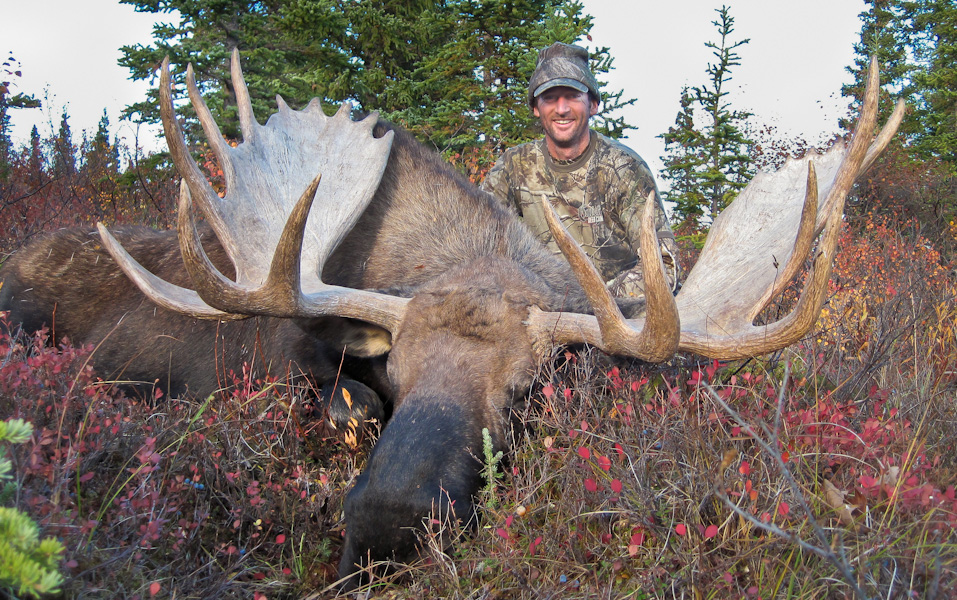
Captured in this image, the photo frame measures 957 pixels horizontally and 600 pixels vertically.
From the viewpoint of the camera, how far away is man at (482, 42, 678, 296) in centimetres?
639

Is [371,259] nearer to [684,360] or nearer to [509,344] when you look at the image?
[509,344]

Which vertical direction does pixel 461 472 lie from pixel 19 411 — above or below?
below

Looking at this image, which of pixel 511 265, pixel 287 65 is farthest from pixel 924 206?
pixel 511 265

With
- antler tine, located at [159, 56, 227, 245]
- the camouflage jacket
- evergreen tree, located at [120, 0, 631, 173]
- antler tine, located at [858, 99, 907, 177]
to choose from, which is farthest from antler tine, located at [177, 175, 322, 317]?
evergreen tree, located at [120, 0, 631, 173]

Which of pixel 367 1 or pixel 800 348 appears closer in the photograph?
pixel 800 348

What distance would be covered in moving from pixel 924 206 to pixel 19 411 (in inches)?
651

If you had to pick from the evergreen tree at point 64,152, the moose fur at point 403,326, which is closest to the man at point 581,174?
the moose fur at point 403,326

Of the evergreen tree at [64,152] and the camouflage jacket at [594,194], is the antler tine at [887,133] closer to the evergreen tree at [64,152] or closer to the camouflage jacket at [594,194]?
the camouflage jacket at [594,194]

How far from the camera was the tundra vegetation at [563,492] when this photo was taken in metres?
2.11

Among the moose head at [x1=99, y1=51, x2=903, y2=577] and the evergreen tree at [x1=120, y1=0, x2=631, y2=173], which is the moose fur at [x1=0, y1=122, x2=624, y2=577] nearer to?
the moose head at [x1=99, y1=51, x2=903, y2=577]

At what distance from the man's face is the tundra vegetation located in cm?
304

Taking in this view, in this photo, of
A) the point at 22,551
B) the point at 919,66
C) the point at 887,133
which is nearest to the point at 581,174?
the point at 887,133

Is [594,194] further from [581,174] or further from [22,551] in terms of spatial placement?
[22,551]

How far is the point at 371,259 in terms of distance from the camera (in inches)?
178
